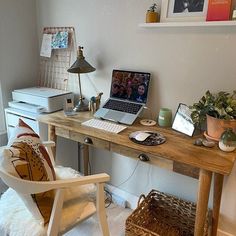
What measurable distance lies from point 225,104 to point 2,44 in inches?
68.2

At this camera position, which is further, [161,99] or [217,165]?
[161,99]

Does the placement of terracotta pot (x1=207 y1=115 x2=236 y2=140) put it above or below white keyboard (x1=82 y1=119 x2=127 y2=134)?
above

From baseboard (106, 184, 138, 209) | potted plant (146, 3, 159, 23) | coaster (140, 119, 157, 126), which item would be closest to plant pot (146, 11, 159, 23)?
potted plant (146, 3, 159, 23)

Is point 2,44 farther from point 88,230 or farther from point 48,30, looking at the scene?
point 88,230

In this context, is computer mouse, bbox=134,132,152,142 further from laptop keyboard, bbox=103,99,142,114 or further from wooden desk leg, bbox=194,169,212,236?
wooden desk leg, bbox=194,169,212,236

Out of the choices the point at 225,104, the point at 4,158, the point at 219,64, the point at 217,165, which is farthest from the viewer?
the point at 219,64

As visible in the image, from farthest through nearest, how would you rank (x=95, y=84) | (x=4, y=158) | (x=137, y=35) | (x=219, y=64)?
(x=95, y=84)
(x=137, y=35)
(x=219, y=64)
(x=4, y=158)

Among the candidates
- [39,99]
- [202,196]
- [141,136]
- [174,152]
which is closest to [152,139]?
[141,136]

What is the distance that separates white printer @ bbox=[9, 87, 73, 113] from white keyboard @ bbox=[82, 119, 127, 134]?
38cm

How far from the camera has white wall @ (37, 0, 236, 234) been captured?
1470 millimetres

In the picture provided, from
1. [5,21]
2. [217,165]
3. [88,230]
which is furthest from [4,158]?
[5,21]

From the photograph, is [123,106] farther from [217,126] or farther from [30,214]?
[30,214]

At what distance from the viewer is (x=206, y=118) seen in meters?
1.39

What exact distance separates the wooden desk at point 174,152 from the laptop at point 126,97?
0.10 m
